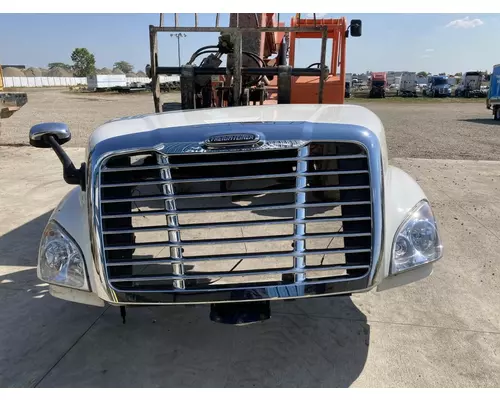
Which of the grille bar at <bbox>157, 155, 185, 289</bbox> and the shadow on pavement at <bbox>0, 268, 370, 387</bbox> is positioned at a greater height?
the grille bar at <bbox>157, 155, 185, 289</bbox>

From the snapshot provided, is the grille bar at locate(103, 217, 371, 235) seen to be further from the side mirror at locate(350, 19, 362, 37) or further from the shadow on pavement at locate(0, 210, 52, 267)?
the side mirror at locate(350, 19, 362, 37)

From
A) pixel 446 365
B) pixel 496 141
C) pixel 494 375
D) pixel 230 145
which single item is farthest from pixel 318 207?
pixel 496 141

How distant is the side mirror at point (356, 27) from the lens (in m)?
6.41

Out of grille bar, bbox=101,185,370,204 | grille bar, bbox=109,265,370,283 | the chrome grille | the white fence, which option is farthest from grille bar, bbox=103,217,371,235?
the white fence

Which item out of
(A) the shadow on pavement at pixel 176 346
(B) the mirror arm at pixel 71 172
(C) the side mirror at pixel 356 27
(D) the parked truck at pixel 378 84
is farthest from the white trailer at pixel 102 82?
(B) the mirror arm at pixel 71 172

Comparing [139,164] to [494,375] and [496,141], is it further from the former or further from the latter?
[496,141]

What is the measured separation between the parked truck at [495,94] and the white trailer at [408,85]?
1031 inches

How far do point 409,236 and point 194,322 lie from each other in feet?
5.64

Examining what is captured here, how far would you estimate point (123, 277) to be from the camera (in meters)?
2.45

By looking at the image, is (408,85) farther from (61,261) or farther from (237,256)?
(61,261)

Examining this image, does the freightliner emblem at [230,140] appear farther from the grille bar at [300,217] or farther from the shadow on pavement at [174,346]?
the shadow on pavement at [174,346]

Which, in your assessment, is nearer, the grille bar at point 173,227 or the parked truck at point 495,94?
the grille bar at point 173,227

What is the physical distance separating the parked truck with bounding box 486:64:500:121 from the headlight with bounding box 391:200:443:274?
23412mm

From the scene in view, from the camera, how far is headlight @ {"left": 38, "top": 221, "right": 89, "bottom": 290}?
251 cm
